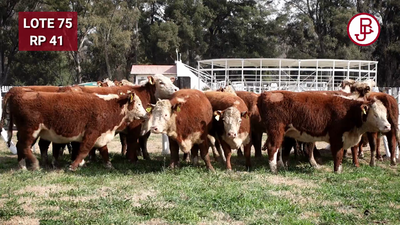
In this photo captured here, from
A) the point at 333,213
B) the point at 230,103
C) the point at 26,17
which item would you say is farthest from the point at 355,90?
the point at 26,17

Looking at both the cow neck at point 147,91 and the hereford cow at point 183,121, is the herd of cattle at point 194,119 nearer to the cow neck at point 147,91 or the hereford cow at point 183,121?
the hereford cow at point 183,121

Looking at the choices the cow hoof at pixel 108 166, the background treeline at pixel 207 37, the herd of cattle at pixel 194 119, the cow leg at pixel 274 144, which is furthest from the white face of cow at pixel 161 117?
the background treeline at pixel 207 37

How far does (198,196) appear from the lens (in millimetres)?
6586

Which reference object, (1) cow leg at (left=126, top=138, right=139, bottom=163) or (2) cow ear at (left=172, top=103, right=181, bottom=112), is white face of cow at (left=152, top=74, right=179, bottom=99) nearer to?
(1) cow leg at (left=126, top=138, right=139, bottom=163)

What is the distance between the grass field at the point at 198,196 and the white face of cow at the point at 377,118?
0.89 m

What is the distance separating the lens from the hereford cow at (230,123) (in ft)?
28.5

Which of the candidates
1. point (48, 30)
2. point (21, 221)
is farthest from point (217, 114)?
point (48, 30)

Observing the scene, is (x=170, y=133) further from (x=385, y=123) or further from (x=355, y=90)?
(x=355, y=90)

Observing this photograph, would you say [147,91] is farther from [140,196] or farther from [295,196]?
[295,196]

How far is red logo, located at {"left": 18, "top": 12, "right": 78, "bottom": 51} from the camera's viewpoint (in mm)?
28631

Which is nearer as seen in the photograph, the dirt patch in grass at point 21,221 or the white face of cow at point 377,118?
the dirt patch in grass at point 21,221

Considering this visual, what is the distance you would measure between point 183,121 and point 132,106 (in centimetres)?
137

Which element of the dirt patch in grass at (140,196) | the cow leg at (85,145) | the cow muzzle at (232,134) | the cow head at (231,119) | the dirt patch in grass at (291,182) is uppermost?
the cow head at (231,119)

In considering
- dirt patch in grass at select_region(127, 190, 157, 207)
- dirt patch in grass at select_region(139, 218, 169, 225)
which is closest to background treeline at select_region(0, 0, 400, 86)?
dirt patch in grass at select_region(127, 190, 157, 207)
